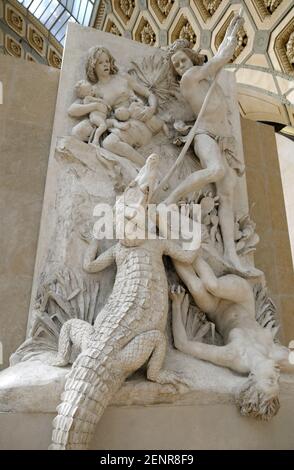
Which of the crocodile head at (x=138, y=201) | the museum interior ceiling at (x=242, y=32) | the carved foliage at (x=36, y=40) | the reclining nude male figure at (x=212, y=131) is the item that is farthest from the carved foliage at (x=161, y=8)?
the crocodile head at (x=138, y=201)

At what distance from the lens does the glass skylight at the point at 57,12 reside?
12891 millimetres

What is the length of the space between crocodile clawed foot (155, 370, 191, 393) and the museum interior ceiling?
26.2 ft

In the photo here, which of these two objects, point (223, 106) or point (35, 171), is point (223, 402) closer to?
point (35, 171)

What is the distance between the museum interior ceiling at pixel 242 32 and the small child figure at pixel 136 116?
18.9 feet

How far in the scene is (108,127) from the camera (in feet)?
13.1

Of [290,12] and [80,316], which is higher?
[290,12]

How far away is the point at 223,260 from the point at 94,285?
44.4 inches

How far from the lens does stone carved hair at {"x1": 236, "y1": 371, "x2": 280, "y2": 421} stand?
8.09ft

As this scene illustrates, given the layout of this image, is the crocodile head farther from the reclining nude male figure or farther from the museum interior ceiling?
the museum interior ceiling

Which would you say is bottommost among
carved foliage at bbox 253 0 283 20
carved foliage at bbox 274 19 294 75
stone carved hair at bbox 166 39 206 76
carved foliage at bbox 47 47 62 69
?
stone carved hair at bbox 166 39 206 76

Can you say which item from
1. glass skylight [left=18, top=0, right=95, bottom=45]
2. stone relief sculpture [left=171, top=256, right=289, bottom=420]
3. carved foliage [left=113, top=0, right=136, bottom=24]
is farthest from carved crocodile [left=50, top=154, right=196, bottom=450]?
glass skylight [left=18, top=0, right=95, bottom=45]

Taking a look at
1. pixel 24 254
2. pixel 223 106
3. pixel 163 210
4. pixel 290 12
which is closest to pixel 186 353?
pixel 163 210

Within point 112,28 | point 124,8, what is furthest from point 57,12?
point 124,8

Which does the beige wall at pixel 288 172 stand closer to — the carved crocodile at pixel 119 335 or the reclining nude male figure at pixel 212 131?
the reclining nude male figure at pixel 212 131
